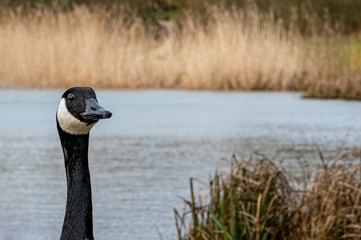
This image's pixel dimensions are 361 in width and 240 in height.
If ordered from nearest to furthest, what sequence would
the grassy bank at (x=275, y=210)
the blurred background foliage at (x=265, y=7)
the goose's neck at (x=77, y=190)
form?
the goose's neck at (x=77, y=190)
the grassy bank at (x=275, y=210)
the blurred background foliage at (x=265, y=7)

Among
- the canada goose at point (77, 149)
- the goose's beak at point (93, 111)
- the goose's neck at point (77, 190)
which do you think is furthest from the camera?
the goose's neck at point (77, 190)

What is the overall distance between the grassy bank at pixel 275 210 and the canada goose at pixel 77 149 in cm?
115

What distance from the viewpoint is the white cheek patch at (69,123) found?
2.89m

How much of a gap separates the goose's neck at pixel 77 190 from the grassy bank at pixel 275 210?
1.14 m

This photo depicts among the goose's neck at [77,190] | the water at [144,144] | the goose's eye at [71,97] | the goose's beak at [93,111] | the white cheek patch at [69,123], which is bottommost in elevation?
the water at [144,144]

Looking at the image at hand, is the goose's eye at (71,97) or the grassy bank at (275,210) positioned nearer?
the goose's eye at (71,97)

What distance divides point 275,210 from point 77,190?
5.44 feet

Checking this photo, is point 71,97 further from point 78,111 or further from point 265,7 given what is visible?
point 265,7

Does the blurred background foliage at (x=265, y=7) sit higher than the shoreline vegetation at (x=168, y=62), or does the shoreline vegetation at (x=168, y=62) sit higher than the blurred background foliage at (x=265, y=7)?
the blurred background foliage at (x=265, y=7)

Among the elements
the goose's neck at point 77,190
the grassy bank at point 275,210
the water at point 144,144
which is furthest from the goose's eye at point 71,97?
the water at point 144,144

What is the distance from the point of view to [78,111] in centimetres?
285

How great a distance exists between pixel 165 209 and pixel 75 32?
1086 centimetres

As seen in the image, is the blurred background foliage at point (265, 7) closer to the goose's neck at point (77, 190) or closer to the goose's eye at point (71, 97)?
the goose's neck at point (77, 190)

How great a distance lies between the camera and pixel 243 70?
50.2 feet
